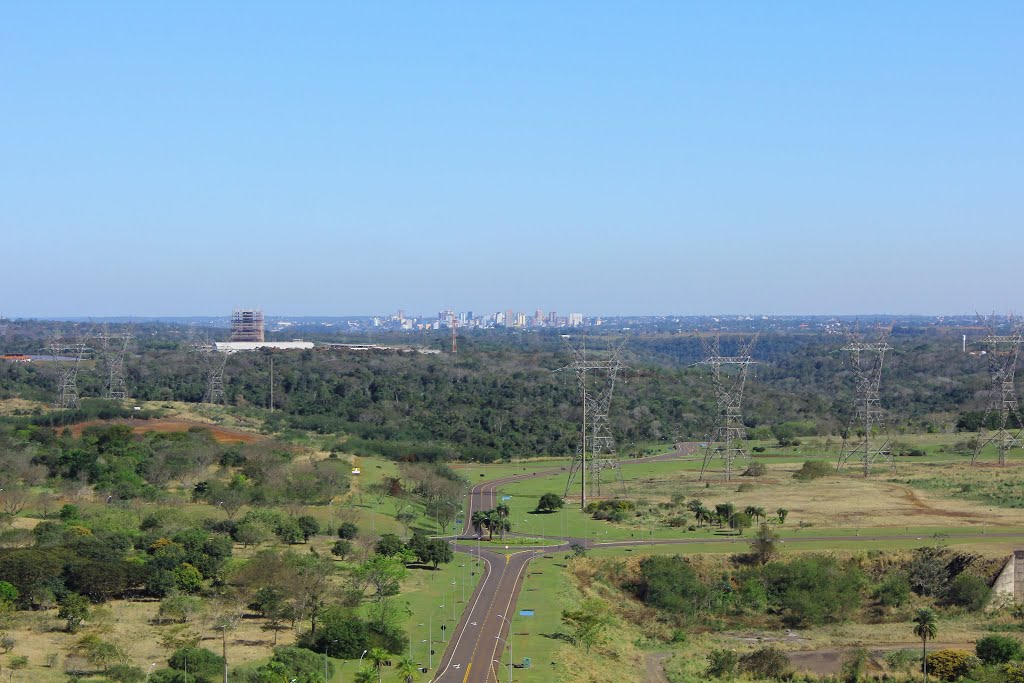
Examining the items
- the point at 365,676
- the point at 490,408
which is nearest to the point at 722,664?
the point at 365,676

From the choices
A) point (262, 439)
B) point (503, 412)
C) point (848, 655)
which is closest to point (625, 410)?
point (503, 412)

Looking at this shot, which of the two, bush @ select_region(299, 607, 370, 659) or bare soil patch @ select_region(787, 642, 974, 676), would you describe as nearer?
bush @ select_region(299, 607, 370, 659)

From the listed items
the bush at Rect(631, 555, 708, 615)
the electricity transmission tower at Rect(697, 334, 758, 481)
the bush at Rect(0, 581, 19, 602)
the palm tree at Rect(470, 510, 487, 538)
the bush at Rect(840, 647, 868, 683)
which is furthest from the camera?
the electricity transmission tower at Rect(697, 334, 758, 481)

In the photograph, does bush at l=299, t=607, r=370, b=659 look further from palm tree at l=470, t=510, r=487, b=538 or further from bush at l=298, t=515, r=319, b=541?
palm tree at l=470, t=510, r=487, b=538

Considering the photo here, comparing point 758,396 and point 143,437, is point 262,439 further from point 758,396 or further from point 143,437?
point 758,396

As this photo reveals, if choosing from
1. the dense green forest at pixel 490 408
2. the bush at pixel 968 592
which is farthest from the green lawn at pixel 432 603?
the dense green forest at pixel 490 408

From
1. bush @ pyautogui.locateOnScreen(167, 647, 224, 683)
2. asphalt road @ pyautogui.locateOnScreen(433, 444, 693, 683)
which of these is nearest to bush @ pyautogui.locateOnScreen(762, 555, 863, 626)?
asphalt road @ pyautogui.locateOnScreen(433, 444, 693, 683)

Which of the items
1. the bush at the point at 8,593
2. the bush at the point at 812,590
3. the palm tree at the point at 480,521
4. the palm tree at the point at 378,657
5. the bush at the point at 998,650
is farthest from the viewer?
the palm tree at the point at 480,521

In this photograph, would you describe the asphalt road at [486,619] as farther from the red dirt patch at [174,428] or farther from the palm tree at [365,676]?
the red dirt patch at [174,428]
